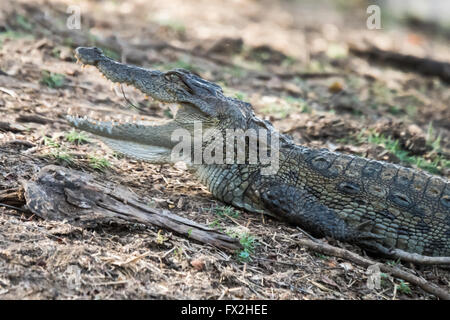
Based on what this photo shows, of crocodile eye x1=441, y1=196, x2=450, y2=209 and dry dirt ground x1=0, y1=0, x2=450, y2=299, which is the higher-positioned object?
dry dirt ground x1=0, y1=0, x2=450, y2=299

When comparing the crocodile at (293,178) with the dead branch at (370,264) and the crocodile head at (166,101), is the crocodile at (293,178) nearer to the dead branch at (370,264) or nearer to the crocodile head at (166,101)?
the crocodile head at (166,101)

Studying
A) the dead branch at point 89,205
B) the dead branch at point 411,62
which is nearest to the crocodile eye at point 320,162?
the dead branch at point 89,205

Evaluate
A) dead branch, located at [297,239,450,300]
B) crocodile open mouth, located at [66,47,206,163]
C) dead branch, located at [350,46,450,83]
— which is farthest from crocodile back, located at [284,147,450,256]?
dead branch, located at [350,46,450,83]

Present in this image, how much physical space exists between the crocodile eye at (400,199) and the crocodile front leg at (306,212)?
379mm

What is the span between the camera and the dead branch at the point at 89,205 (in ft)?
11.4

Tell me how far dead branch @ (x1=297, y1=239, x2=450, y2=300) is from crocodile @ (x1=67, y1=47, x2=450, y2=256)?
0.31 metres

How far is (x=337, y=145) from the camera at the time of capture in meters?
6.03

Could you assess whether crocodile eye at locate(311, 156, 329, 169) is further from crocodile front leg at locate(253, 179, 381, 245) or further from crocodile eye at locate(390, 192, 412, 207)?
crocodile eye at locate(390, 192, 412, 207)

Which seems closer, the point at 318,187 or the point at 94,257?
the point at 94,257

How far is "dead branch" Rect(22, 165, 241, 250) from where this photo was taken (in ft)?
11.4
